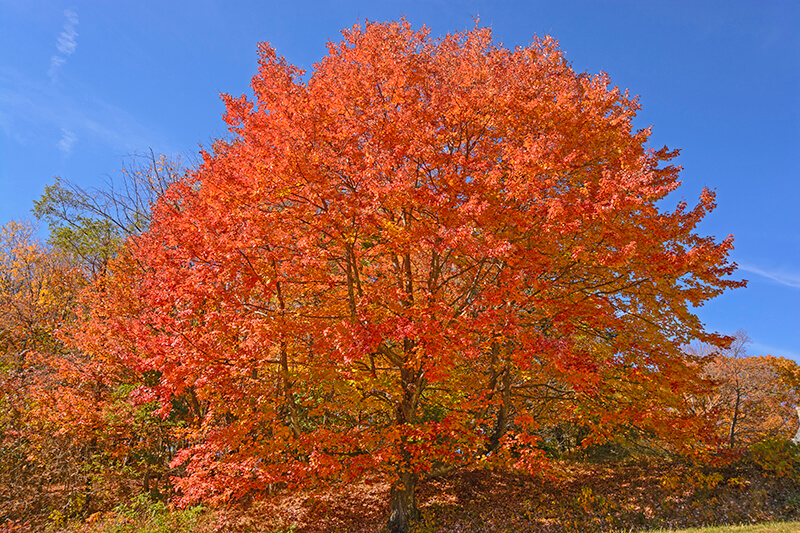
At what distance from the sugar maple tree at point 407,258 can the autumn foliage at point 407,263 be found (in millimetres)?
64

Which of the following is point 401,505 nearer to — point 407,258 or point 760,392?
point 407,258

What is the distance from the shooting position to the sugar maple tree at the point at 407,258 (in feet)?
27.9

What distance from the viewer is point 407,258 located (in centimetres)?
1087

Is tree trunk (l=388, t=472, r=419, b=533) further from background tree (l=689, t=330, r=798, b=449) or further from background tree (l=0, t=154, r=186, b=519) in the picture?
A: background tree (l=689, t=330, r=798, b=449)

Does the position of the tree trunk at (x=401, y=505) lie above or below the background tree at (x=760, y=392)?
below

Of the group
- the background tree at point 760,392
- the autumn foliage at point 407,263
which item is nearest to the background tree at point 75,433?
the autumn foliage at point 407,263

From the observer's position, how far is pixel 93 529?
12.0m

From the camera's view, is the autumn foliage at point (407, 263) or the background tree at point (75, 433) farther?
the background tree at point (75, 433)

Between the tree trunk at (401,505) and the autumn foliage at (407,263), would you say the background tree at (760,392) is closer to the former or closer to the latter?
the autumn foliage at (407,263)

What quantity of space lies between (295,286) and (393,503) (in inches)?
242

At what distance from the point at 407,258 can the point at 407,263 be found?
0.19m

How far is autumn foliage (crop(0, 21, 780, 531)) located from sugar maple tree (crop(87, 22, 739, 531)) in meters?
0.06

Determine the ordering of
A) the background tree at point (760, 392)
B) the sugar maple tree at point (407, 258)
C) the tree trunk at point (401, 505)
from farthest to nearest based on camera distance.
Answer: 1. the background tree at point (760, 392)
2. the tree trunk at point (401, 505)
3. the sugar maple tree at point (407, 258)

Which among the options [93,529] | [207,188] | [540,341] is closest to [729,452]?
[540,341]
